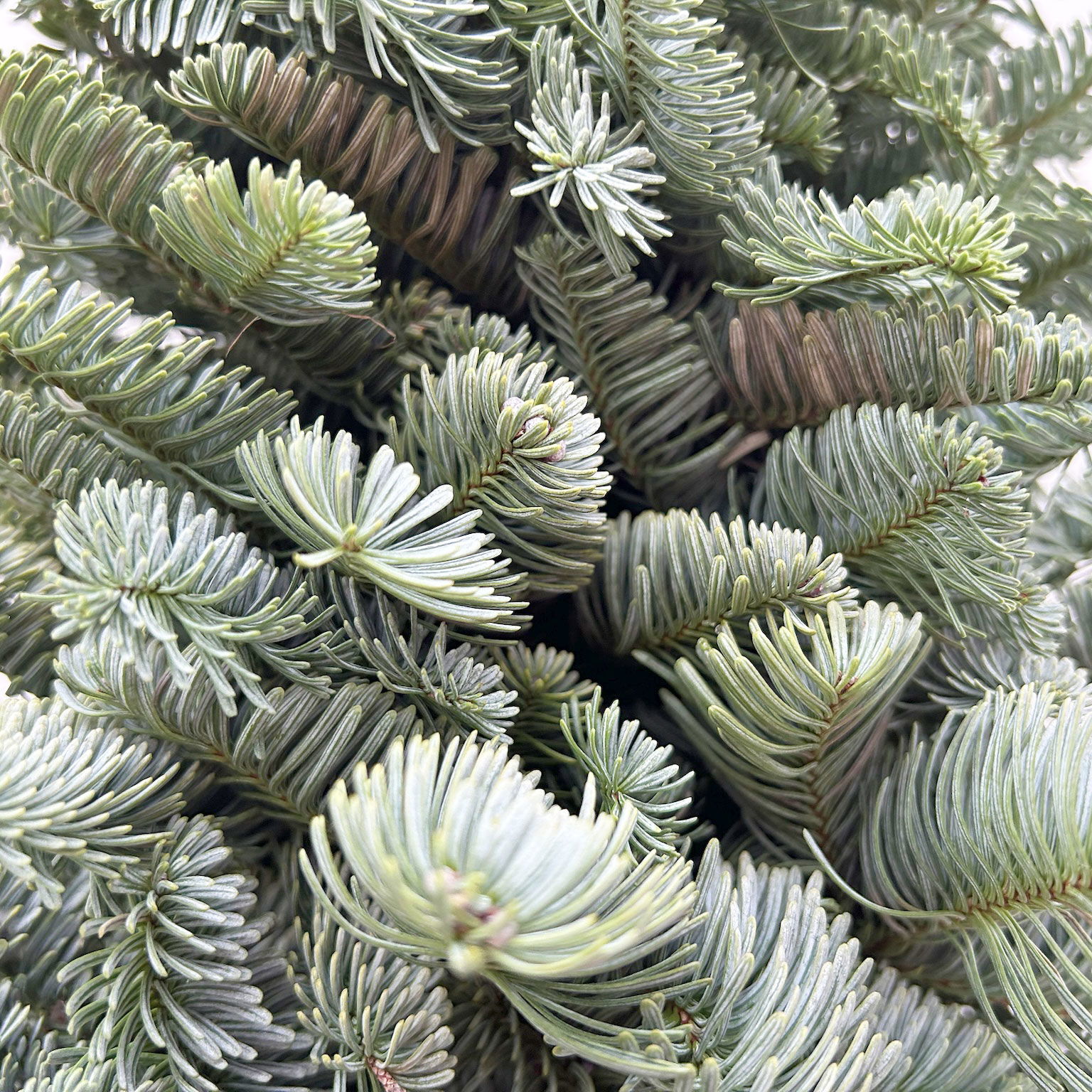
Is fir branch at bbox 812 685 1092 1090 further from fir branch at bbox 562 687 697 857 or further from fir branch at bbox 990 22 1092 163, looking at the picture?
fir branch at bbox 990 22 1092 163

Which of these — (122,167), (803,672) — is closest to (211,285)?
(122,167)

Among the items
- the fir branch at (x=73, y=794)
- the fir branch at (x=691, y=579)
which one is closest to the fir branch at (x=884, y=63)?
the fir branch at (x=691, y=579)

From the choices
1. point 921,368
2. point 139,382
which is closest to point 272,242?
point 139,382

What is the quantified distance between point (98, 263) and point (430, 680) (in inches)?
5.6

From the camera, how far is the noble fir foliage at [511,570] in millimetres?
172

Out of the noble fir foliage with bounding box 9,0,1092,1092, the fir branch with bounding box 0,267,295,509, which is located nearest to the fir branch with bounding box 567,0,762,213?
the noble fir foliage with bounding box 9,0,1092,1092

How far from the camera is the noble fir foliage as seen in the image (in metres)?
0.17

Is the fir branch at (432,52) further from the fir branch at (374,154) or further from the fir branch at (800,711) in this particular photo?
the fir branch at (800,711)

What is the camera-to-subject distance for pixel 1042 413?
0.23 m

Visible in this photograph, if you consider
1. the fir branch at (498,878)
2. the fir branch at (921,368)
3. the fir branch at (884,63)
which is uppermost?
the fir branch at (884,63)

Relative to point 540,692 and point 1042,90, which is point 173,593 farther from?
point 1042,90

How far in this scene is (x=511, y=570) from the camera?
0.70 feet

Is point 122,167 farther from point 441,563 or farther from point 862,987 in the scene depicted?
point 862,987

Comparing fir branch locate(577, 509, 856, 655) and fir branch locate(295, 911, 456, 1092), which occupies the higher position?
fir branch locate(577, 509, 856, 655)
